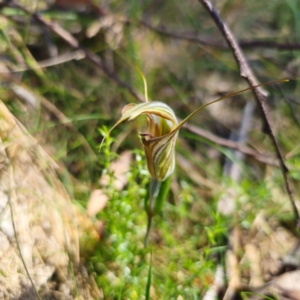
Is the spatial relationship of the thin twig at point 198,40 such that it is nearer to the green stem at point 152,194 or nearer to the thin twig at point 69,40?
the thin twig at point 69,40

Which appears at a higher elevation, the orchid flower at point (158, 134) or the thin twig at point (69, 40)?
the thin twig at point (69, 40)

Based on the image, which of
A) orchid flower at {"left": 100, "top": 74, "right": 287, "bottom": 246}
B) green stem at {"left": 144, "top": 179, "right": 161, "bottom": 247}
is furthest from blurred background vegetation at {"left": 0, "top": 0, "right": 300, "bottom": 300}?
orchid flower at {"left": 100, "top": 74, "right": 287, "bottom": 246}

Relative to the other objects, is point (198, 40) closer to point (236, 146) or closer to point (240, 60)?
point (236, 146)

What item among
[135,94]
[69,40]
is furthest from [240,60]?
[69,40]

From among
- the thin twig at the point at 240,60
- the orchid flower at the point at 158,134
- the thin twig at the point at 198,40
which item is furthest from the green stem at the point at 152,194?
the thin twig at the point at 198,40

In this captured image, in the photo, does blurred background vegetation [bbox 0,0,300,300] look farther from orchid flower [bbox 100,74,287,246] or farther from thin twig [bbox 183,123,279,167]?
orchid flower [bbox 100,74,287,246]

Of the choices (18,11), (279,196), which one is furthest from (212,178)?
(18,11)

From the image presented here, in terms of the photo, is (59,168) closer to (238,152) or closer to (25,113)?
(25,113)

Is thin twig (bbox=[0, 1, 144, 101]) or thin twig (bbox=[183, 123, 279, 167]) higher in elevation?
thin twig (bbox=[0, 1, 144, 101])
